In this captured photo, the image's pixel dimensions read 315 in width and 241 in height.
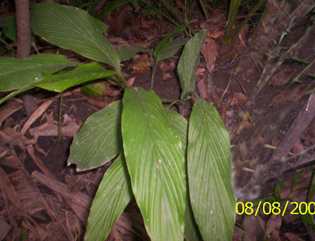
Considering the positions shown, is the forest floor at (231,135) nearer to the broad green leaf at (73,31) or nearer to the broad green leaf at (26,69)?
the broad green leaf at (73,31)

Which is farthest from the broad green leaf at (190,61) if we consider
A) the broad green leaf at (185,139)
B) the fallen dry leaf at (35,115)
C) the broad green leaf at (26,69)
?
the fallen dry leaf at (35,115)

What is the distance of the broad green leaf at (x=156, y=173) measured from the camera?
0.68 meters

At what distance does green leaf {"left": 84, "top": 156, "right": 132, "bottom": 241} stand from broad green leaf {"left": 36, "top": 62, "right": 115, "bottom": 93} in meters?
0.26

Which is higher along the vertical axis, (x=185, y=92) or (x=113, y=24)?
(x=113, y=24)

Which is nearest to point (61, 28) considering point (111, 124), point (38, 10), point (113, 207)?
point (38, 10)

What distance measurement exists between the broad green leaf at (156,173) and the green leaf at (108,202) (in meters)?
0.23

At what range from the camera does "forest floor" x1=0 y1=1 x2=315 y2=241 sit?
119 cm

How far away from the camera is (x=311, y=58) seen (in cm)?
109

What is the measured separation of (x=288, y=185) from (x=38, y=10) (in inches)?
44.0

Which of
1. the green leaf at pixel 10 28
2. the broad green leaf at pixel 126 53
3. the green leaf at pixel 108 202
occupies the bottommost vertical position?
the green leaf at pixel 108 202

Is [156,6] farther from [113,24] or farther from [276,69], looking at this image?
[276,69]

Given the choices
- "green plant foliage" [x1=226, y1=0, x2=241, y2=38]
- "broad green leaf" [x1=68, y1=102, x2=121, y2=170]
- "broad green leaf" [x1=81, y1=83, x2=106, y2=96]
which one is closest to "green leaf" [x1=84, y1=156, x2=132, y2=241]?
"broad green leaf" [x1=68, y1=102, x2=121, y2=170]

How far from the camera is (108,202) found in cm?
91

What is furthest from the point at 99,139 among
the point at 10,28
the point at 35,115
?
the point at 10,28
